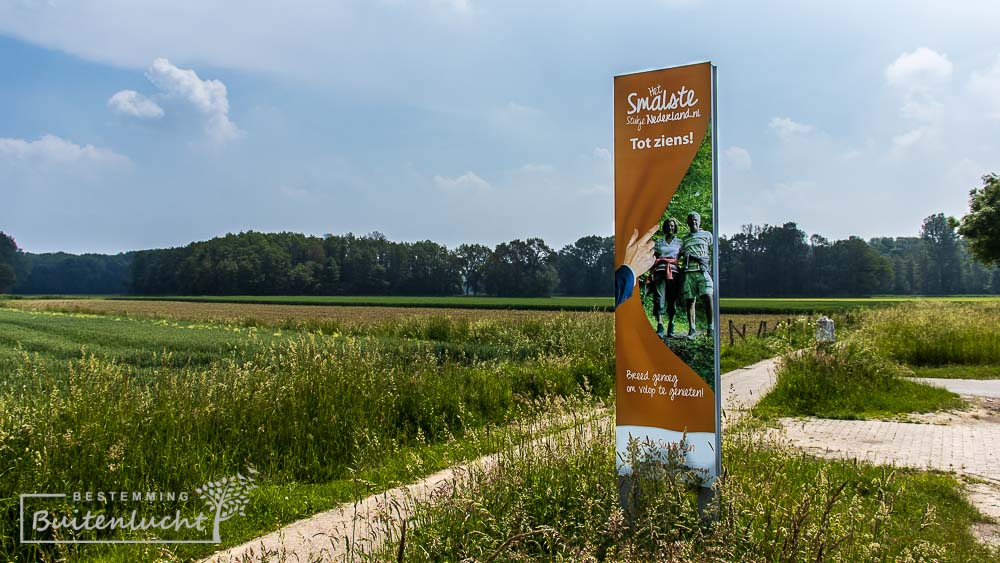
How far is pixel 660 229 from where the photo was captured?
4277 mm

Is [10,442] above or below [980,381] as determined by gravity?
above

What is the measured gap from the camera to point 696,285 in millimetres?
4219

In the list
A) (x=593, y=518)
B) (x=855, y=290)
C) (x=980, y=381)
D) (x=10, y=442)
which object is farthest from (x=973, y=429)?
(x=855, y=290)

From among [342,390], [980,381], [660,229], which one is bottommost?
[980,381]

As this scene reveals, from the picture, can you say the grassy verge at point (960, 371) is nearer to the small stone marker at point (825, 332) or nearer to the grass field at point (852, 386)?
the grass field at point (852, 386)

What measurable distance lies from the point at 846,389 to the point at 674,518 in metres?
9.07

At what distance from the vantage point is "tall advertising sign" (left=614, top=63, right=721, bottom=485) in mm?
4148

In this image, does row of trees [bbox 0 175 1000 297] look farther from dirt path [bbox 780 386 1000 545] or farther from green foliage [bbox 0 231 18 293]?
dirt path [bbox 780 386 1000 545]

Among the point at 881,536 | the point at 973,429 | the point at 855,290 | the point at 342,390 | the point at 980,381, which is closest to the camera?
the point at 881,536

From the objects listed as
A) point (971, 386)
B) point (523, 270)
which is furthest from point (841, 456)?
point (523, 270)

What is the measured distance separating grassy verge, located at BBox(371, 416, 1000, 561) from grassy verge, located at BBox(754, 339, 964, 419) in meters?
4.54

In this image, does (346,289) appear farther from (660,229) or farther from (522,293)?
(660,229)

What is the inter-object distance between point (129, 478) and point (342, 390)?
2.78 metres

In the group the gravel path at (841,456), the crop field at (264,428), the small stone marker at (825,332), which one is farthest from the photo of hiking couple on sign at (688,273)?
the small stone marker at (825,332)
